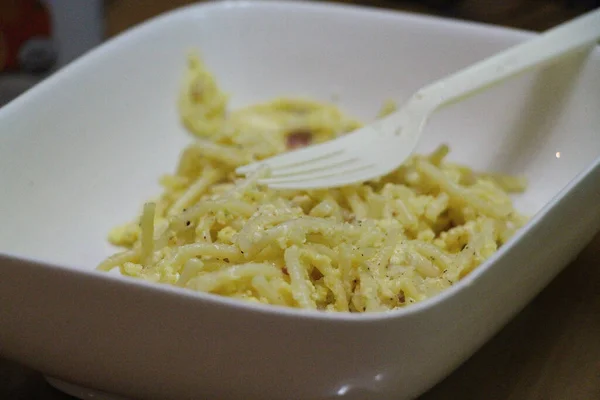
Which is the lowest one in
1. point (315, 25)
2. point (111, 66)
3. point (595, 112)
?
point (595, 112)

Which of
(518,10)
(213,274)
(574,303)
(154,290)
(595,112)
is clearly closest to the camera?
(154,290)

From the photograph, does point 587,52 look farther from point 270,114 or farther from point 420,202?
point 270,114

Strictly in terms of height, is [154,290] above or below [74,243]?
below

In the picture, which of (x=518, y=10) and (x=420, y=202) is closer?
(x=420, y=202)

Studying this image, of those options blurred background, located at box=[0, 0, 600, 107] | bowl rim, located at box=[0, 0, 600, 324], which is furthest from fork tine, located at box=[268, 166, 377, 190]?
blurred background, located at box=[0, 0, 600, 107]

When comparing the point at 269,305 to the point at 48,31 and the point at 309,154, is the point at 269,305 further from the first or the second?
the point at 48,31

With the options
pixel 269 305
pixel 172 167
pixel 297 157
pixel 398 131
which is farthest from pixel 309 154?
pixel 269 305

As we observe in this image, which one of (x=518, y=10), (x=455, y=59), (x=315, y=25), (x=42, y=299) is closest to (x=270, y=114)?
(x=315, y=25)

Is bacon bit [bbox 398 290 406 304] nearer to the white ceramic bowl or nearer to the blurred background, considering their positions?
the white ceramic bowl
